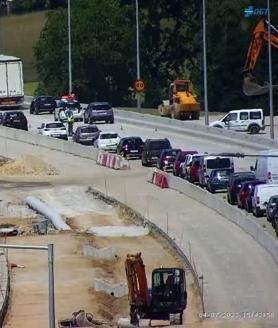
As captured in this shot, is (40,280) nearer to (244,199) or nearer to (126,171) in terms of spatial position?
(244,199)

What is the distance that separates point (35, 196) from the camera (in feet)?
237

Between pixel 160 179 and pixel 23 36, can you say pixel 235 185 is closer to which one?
pixel 160 179

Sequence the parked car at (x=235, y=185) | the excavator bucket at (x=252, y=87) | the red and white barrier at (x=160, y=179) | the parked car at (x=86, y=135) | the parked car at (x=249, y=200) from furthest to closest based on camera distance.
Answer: the excavator bucket at (x=252, y=87), the parked car at (x=86, y=135), the red and white barrier at (x=160, y=179), the parked car at (x=235, y=185), the parked car at (x=249, y=200)

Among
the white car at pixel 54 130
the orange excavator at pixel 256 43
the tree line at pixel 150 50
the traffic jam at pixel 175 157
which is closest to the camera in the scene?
the traffic jam at pixel 175 157

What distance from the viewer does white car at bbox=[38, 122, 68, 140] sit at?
295 ft

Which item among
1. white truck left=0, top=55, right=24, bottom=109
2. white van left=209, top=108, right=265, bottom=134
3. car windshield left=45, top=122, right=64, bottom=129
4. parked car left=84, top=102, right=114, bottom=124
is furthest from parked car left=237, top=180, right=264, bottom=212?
white truck left=0, top=55, right=24, bottom=109

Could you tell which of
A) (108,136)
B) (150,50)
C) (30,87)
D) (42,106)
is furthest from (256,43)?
(30,87)

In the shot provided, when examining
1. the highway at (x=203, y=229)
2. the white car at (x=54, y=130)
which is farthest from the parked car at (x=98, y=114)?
the white car at (x=54, y=130)

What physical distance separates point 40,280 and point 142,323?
10.8 m

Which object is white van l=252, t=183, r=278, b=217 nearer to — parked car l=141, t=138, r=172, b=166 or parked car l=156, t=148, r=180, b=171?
parked car l=156, t=148, r=180, b=171

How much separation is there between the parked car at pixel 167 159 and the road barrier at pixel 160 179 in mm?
2332

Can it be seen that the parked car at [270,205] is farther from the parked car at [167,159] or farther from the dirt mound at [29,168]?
the dirt mound at [29,168]

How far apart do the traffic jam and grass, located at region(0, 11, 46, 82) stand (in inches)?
1991

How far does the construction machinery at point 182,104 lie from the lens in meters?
99.6
